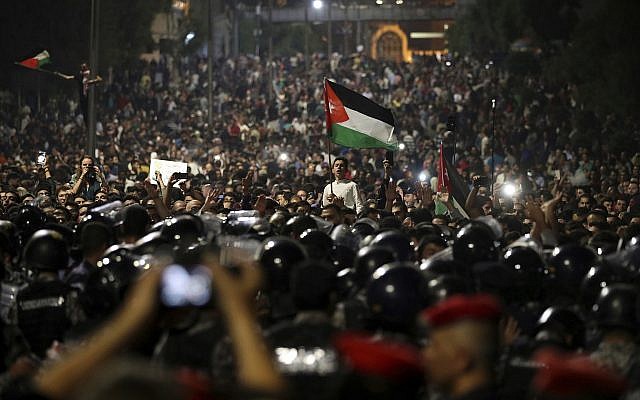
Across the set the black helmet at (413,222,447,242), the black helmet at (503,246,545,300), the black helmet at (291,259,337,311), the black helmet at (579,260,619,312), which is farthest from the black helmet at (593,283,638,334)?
the black helmet at (413,222,447,242)

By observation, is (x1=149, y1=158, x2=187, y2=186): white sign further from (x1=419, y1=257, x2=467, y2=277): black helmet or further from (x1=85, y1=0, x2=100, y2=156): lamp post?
(x1=419, y1=257, x2=467, y2=277): black helmet

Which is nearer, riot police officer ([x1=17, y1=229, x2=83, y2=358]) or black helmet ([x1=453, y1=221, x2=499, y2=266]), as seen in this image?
riot police officer ([x1=17, y1=229, x2=83, y2=358])

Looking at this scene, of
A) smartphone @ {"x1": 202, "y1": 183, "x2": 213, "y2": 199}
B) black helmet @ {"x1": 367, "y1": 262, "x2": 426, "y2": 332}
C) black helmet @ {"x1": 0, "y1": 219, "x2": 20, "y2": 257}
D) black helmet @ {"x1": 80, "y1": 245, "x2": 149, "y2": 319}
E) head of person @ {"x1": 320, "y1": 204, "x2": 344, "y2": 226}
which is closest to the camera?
black helmet @ {"x1": 367, "y1": 262, "x2": 426, "y2": 332}

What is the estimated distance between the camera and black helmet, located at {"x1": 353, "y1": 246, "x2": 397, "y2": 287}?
26.4 ft

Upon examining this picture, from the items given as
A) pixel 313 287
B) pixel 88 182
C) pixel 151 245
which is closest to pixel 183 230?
pixel 151 245

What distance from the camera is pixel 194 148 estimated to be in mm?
37969

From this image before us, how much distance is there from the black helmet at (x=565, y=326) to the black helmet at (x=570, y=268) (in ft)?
2.91

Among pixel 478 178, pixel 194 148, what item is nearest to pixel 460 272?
pixel 478 178

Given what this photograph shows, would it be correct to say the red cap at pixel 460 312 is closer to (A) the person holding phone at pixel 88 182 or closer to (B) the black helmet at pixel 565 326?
(B) the black helmet at pixel 565 326

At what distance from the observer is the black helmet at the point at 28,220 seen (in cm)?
1148

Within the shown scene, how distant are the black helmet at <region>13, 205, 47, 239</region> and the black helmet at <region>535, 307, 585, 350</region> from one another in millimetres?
5254

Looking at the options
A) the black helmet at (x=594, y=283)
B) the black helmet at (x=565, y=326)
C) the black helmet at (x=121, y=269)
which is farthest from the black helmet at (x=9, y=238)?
the black helmet at (x=594, y=283)

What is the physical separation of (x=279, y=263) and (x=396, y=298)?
1.11 metres

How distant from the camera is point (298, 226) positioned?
34.3 ft
